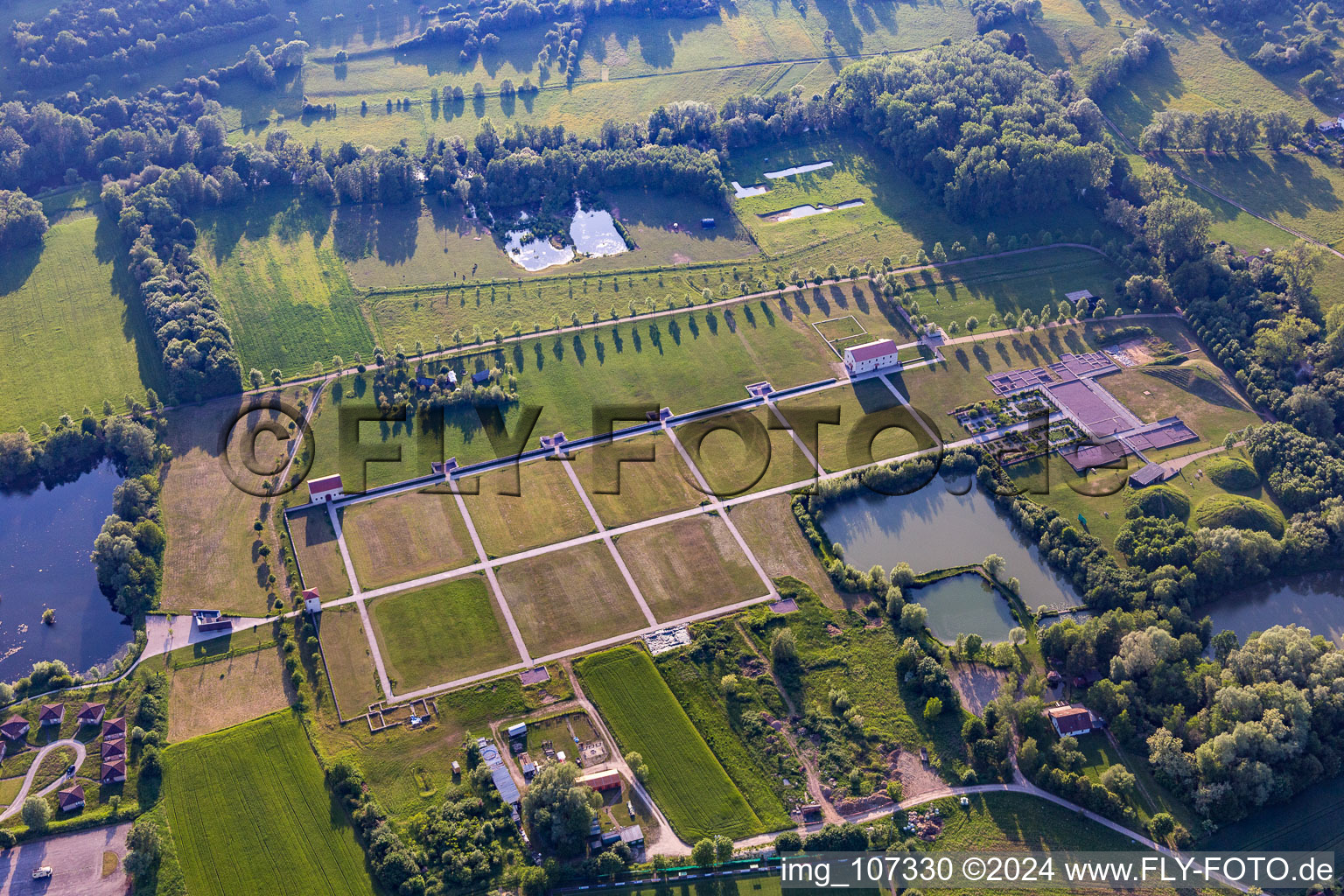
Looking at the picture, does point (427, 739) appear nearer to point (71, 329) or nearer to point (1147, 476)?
point (1147, 476)

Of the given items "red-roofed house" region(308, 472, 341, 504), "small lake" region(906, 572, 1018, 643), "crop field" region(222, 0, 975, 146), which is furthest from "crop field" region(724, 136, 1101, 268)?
"red-roofed house" region(308, 472, 341, 504)

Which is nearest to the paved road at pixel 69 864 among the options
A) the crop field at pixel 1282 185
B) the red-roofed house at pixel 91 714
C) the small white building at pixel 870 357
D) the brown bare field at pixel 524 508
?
the red-roofed house at pixel 91 714

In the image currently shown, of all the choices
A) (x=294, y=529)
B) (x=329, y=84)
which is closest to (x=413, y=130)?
(x=329, y=84)

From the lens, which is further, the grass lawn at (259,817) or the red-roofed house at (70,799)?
the red-roofed house at (70,799)

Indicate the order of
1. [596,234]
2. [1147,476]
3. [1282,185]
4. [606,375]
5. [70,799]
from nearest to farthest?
1. [70,799]
2. [1147,476]
3. [606,375]
4. [596,234]
5. [1282,185]

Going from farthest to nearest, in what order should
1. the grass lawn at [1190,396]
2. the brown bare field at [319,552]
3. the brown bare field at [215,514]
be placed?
1. the grass lawn at [1190,396]
2. the brown bare field at [215,514]
3. the brown bare field at [319,552]

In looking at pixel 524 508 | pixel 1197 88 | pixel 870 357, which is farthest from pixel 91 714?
pixel 1197 88

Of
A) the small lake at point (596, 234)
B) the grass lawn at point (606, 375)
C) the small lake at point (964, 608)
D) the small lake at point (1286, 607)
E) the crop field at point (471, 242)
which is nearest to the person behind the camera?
the small lake at point (964, 608)

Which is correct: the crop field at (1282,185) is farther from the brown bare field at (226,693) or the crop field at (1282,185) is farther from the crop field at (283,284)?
the brown bare field at (226,693)
